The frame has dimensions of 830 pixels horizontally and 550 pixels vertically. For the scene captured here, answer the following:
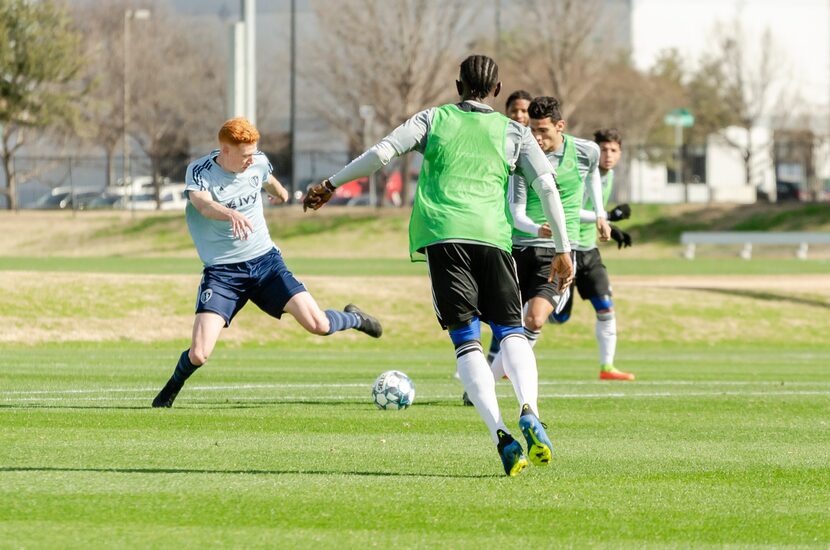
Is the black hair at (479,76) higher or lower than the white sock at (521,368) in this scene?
higher

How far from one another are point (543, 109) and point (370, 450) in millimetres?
4048

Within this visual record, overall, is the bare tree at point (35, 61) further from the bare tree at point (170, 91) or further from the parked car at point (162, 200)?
the bare tree at point (170, 91)

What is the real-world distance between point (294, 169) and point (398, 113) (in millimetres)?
11037

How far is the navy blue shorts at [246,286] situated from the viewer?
1032 centimetres

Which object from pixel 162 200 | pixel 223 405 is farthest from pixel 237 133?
pixel 162 200

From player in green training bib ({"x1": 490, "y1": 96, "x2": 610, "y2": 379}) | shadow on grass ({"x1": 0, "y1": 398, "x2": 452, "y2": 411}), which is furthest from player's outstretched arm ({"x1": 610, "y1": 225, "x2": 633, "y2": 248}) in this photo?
shadow on grass ({"x1": 0, "y1": 398, "x2": 452, "y2": 411})

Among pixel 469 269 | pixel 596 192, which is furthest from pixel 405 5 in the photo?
pixel 469 269

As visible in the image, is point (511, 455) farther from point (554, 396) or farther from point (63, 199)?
point (63, 199)

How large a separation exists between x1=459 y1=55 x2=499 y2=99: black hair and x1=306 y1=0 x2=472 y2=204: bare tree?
45.3m

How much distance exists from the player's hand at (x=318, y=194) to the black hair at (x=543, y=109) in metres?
3.91

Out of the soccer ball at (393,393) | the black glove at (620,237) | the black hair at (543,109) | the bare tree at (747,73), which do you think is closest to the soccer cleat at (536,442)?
the soccer ball at (393,393)

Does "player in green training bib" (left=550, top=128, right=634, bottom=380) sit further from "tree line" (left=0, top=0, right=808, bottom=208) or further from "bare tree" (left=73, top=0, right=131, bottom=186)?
"bare tree" (left=73, top=0, right=131, bottom=186)

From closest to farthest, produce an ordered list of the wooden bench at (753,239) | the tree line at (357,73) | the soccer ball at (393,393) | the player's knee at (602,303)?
the soccer ball at (393,393) → the player's knee at (602,303) → the wooden bench at (753,239) → the tree line at (357,73)

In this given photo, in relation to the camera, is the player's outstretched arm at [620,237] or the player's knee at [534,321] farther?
the player's outstretched arm at [620,237]
